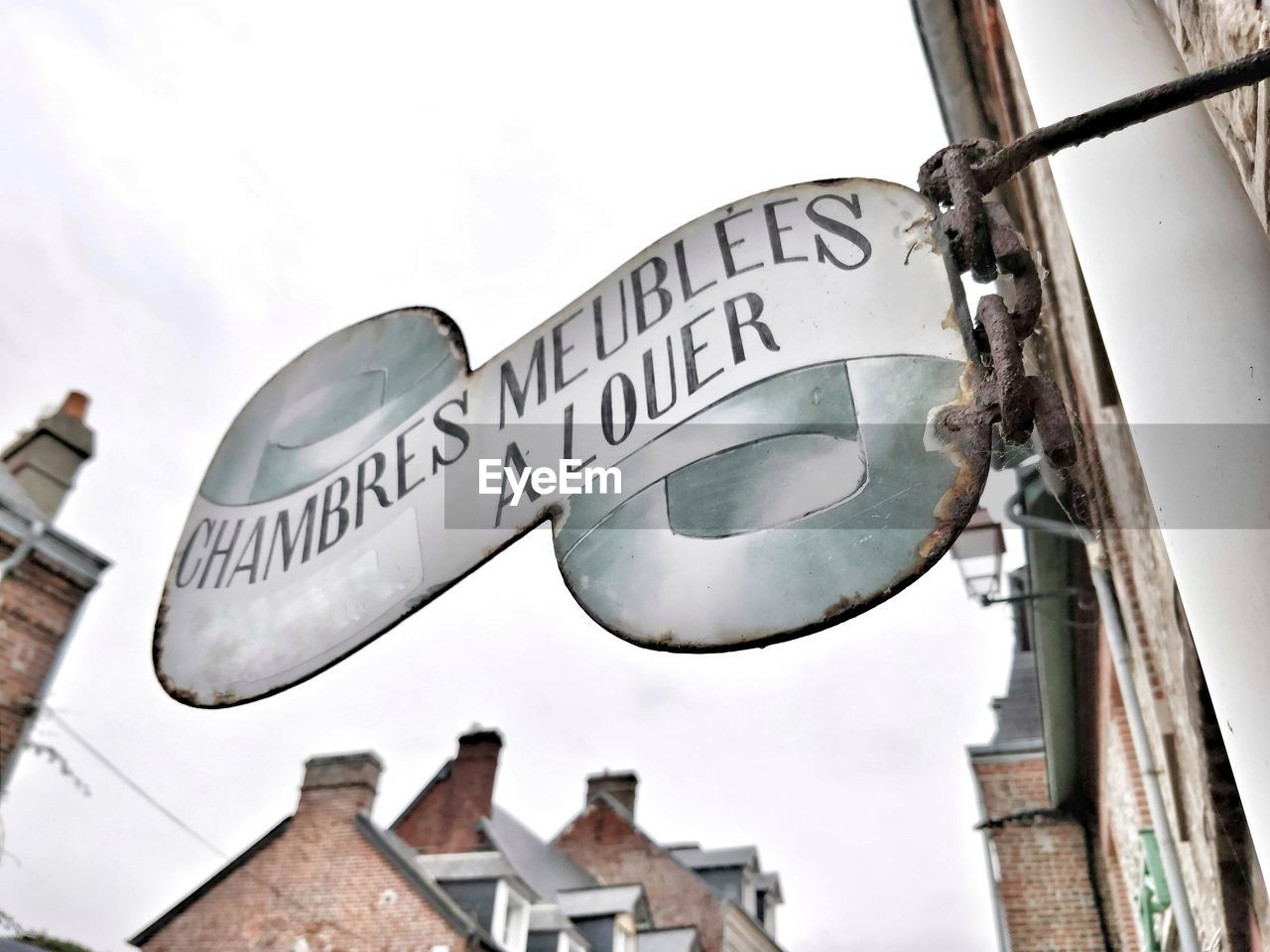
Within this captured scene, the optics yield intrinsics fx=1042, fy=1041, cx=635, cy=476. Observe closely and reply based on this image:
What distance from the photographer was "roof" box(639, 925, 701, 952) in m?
16.5

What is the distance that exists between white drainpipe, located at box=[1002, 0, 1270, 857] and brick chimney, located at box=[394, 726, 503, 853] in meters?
18.1

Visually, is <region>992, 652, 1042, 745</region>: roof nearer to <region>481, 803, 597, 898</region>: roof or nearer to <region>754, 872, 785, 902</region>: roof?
<region>481, 803, 597, 898</region>: roof

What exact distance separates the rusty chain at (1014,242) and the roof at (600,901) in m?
15.8

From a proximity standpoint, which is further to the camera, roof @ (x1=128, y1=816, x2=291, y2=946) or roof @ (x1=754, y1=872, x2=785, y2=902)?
roof @ (x1=754, y1=872, x2=785, y2=902)

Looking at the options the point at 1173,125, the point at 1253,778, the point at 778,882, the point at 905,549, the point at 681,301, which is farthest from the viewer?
the point at 778,882

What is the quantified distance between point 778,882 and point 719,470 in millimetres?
24185

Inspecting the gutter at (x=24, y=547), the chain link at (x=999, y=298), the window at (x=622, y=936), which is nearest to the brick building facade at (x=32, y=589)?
the gutter at (x=24, y=547)

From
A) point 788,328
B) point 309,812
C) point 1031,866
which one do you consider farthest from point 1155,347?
point 309,812

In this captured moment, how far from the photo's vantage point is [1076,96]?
2.32 m

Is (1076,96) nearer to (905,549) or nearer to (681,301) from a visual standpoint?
(681,301)

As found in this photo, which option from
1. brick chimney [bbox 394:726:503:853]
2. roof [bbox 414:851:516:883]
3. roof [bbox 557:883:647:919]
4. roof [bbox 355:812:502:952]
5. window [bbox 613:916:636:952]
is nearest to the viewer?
roof [bbox 355:812:502:952]

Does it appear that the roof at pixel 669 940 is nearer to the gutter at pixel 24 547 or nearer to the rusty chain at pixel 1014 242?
the gutter at pixel 24 547

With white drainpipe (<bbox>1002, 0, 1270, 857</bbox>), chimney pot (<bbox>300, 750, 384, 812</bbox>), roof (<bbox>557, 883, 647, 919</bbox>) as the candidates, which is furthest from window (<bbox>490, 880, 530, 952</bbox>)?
white drainpipe (<bbox>1002, 0, 1270, 857</bbox>)

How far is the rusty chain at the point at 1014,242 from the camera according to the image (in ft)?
4.30
